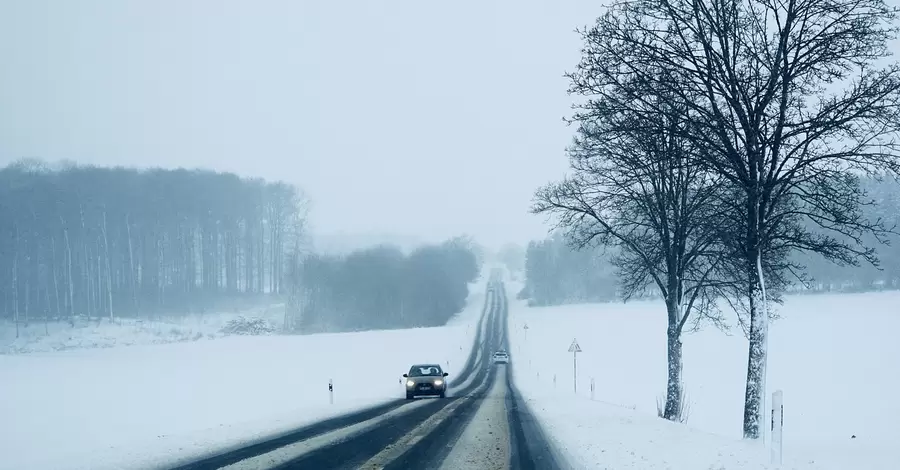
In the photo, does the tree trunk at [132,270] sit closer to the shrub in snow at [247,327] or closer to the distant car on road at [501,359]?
the shrub in snow at [247,327]

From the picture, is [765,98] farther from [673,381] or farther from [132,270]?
[132,270]

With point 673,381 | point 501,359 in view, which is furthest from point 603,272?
point 673,381

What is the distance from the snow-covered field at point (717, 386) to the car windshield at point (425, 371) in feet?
13.6

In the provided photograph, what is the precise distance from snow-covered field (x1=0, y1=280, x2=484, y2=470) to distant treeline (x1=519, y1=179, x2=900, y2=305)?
49773 millimetres

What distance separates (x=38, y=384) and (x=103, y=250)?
49745 mm

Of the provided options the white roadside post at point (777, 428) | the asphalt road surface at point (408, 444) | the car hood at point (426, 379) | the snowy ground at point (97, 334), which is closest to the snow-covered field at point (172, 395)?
the asphalt road surface at point (408, 444)

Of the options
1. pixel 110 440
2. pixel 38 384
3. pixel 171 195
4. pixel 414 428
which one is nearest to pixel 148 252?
pixel 171 195

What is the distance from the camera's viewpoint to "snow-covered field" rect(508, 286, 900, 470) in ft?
39.4

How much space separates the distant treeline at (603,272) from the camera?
85688 millimetres

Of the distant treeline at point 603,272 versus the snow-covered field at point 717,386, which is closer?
the snow-covered field at point 717,386

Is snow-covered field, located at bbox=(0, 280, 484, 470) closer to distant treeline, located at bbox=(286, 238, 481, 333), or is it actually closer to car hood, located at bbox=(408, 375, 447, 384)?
car hood, located at bbox=(408, 375, 447, 384)

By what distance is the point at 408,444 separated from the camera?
12.6m

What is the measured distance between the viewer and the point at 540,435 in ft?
47.5

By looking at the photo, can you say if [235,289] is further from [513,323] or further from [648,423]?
[648,423]
